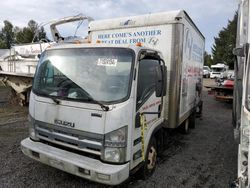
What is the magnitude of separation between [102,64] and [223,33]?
53.7m

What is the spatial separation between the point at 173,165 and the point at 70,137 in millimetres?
2317

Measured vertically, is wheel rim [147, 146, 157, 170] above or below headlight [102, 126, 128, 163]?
below

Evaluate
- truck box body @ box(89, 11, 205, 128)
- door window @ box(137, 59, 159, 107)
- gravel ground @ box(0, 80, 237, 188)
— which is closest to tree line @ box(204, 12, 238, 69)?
gravel ground @ box(0, 80, 237, 188)

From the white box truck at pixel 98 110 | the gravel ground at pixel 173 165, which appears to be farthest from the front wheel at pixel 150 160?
the gravel ground at pixel 173 165

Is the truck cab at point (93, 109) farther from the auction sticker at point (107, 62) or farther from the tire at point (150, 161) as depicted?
the tire at point (150, 161)

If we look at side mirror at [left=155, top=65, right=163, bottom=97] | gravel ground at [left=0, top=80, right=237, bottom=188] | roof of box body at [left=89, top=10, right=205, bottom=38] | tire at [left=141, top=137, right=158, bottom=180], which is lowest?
gravel ground at [left=0, top=80, right=237, bottom=188]

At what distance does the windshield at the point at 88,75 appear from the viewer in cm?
345

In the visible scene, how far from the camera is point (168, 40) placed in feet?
16.2

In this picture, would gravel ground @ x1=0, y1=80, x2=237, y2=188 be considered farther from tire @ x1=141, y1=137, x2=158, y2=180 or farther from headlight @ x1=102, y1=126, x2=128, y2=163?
headlight @ x1=102, y1=126, x2=128, y2=163

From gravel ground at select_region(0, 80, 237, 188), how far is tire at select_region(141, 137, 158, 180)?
104 millimetres

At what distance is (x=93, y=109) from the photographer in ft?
11.0

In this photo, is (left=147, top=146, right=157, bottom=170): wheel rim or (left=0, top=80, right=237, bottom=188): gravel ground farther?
(left=147, top=146, right=157, bottom=170): wheel rim

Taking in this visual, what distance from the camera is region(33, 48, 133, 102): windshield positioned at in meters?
3.45

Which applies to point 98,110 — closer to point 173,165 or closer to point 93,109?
point 93,109
